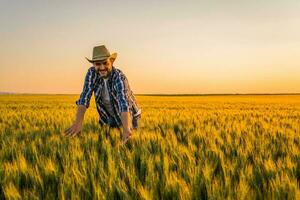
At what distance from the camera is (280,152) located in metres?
3.91

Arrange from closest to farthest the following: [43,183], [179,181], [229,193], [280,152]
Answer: [229,193] → [179,181] → [43,183] → [280,152]

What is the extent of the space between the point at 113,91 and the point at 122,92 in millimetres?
456

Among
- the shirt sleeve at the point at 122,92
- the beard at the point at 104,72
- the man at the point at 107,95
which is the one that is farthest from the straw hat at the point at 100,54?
the shirt sleeve at the point at 122,92

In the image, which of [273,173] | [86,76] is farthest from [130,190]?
[86,76]

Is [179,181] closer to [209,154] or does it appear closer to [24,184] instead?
[24,184]

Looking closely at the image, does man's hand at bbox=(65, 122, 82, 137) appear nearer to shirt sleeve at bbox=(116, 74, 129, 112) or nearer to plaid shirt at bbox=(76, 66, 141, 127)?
plaid shirt at bbox=(76, 66, 141, 127)

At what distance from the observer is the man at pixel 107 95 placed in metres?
4.68

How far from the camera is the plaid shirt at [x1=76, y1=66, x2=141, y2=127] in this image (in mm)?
4926

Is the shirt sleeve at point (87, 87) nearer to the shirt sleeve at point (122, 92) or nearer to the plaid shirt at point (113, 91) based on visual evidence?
the plaid shirt at point (113, 91)

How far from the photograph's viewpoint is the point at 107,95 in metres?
5.47

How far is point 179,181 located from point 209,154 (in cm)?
134

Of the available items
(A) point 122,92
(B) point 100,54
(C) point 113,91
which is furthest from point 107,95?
(B) point 100,54

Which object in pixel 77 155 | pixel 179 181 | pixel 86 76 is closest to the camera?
pixel 179 181

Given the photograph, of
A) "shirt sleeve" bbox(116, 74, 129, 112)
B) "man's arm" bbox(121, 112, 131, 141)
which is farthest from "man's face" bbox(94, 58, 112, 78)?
"man's arm" bbox(121, 112, 131, 141)
